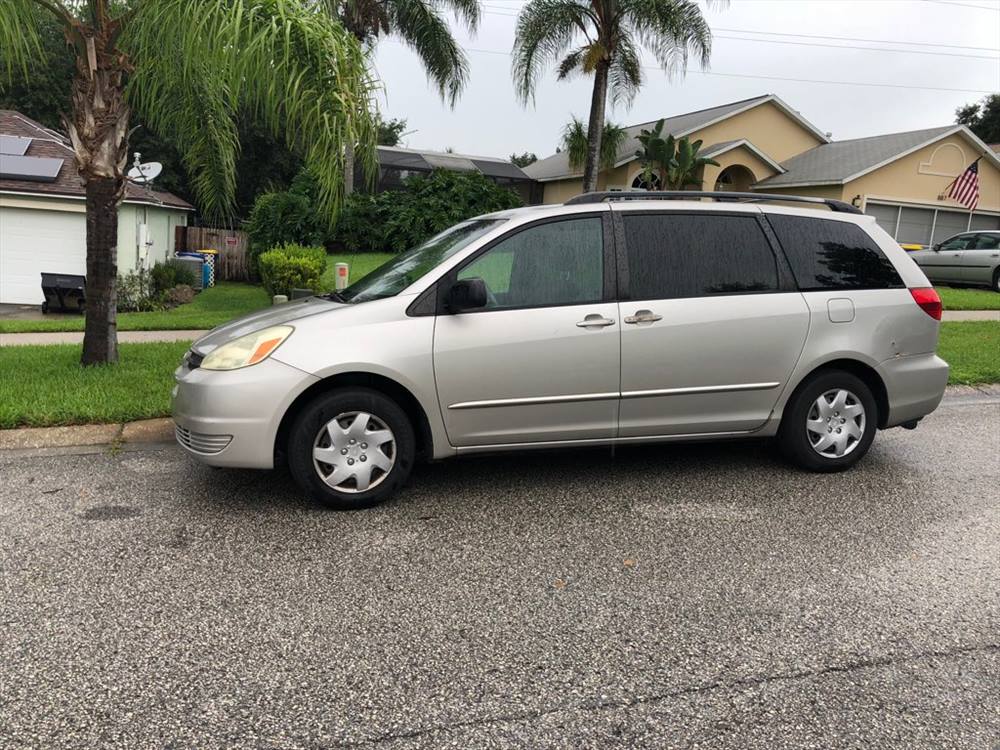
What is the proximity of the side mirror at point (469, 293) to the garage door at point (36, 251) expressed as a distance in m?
16.2

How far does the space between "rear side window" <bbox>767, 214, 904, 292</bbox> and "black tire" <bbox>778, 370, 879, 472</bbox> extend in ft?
2.01

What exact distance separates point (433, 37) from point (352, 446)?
18460 mm

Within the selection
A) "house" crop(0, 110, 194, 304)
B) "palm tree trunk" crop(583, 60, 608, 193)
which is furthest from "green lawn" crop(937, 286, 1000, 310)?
"house" crop(0, 110, 194, 304)

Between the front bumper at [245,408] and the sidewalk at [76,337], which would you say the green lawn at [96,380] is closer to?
the sidewalk at [76,337]

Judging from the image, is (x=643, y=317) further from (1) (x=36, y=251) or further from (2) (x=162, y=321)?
(1) (x=36, y=251)

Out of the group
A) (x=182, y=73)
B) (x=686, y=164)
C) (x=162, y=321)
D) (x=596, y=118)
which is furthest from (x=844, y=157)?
(x=182, y=73)

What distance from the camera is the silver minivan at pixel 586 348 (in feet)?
14.1

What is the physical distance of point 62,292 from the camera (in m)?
15.9

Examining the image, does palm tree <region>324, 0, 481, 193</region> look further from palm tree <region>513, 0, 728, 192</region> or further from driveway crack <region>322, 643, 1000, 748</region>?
driveway crack <region>322, 643, 1000, 748</region>

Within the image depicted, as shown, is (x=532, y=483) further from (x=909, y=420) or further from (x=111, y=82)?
(x=111, y=82)

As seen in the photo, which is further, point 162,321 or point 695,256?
point 162,321

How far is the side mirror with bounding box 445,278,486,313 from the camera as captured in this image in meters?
4.32

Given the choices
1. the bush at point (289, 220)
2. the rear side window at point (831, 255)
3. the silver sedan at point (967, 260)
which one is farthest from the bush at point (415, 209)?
the rear side window at point (831, 255)

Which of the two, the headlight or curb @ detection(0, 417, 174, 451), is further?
curb @ detection(0, 417, 174, 451)
